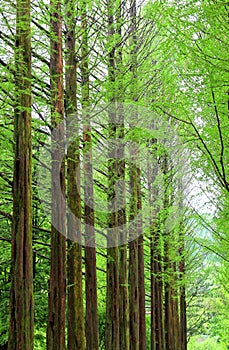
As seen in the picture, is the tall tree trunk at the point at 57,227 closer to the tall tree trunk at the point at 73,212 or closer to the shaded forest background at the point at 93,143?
the shaded forest background at the point at 93,143

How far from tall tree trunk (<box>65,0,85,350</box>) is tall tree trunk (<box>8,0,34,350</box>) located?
230 centimetres

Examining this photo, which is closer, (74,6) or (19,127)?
(19,127)

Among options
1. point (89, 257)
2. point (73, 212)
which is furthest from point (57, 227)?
point (89, 257)

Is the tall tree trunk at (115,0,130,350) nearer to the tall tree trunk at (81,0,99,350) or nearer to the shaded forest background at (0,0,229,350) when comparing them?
the shaded forest background at (0,0,229,350)

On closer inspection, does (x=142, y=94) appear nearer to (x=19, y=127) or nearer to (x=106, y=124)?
(x=106, y=124)

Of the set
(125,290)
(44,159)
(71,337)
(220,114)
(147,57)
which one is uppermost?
(147,57)

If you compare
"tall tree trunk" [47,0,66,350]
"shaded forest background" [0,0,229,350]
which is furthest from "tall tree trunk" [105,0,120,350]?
"tall tree trunk" [47,0,66,350]

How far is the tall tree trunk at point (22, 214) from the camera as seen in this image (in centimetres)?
659

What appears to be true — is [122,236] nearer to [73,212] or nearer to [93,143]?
[93,143]

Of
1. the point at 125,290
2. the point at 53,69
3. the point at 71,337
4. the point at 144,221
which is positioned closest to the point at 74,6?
the point at 53,69

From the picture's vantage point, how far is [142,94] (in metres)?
13.0

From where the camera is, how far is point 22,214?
6.78 meters

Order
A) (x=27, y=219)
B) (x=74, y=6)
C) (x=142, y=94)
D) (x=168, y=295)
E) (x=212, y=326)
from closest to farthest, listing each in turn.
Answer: (x=27, y=219) → (x=74, y=6) → (x=142, y=94) → (x=168, y=295) → (x=212, y=326)

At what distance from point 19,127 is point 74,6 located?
320cm
